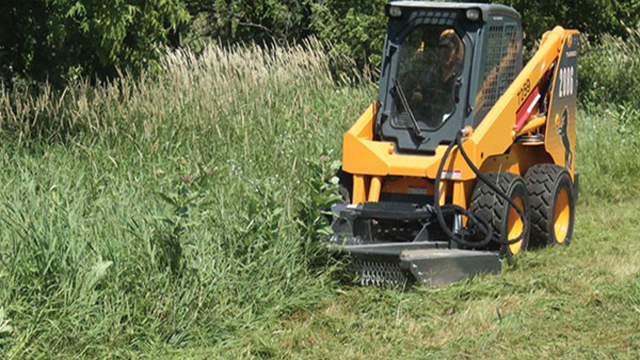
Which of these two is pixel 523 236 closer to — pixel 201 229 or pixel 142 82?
pixel 201 229

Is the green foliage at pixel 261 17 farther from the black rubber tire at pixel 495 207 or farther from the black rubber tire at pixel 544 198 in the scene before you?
the black rubber tire at pixel 495 207

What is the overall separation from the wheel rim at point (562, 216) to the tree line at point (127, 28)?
3407 mm

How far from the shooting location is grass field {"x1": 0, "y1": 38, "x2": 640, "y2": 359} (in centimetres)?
521

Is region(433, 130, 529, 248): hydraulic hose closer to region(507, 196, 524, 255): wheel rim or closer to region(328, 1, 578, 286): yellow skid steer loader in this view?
region(328, 1, 578, 286): yellow skid steer loader

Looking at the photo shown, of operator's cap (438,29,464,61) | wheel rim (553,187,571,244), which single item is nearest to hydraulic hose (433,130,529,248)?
operator's cap (438,29,464,61)

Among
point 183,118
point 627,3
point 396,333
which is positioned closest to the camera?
point 396,333

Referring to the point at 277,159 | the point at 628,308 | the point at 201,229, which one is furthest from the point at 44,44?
the point at 628,308

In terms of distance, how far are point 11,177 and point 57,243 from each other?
1782mm

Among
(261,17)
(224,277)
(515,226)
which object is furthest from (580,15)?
(224,277)

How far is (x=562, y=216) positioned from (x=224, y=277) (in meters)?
3.23

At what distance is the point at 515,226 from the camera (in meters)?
7.42

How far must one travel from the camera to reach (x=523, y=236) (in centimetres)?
696

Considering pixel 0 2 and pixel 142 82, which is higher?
pixel 0 2

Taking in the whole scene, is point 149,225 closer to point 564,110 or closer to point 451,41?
point 451,41
